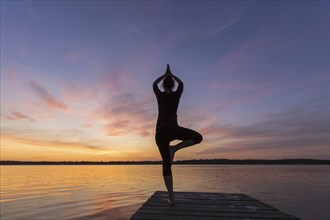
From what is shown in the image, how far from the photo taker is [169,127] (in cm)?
675

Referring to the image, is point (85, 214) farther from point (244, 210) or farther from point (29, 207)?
point (244, 210)

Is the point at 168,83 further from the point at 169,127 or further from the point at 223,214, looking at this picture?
the point at 223,214

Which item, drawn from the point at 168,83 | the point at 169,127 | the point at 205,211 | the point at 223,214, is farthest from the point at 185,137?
the point at 223,214

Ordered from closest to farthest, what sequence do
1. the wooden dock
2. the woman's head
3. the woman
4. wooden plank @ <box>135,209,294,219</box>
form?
the wooden dock, wooden plank @ <box>135,209,294,219</box>, the woman, the woman's head

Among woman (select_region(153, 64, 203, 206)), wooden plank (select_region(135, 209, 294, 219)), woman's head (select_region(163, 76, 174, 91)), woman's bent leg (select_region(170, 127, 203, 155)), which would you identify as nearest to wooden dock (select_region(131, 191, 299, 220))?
wooden plank (select_region(135, 209, 294, 219))

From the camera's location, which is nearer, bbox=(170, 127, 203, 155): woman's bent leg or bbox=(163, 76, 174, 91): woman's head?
bbox=(170, 127, 203, 155): woman's bent leg

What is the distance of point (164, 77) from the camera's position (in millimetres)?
7273

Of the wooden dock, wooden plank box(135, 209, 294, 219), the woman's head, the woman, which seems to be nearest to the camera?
the wooden dock

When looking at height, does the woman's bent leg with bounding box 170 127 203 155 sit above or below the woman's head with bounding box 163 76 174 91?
below

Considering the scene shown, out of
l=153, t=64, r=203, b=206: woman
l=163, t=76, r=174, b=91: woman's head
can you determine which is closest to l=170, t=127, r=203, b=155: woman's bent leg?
l=153, t=64, r=203, b=206: woman

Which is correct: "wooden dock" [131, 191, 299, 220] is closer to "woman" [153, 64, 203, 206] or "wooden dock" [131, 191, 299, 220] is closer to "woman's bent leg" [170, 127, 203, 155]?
"woman" [153, 64, 203, 206]

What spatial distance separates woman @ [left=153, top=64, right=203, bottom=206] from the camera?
6.78 meters

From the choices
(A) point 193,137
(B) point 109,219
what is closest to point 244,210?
(A) point 193,137

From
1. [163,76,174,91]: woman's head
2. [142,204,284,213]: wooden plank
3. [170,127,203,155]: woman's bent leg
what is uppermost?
[163,76,174,91]: woman's head
